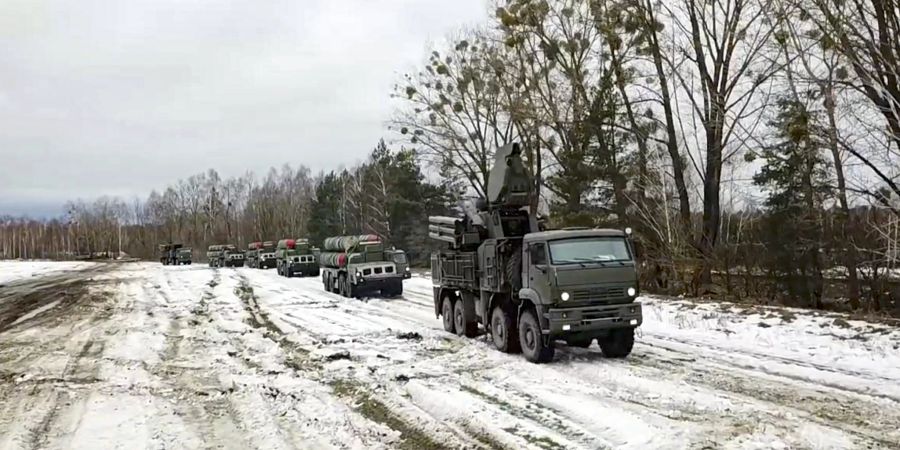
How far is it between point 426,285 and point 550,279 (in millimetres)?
22017

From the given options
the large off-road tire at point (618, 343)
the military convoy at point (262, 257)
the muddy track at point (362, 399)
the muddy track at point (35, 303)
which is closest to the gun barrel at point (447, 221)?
the muddy track at point (362, 399)

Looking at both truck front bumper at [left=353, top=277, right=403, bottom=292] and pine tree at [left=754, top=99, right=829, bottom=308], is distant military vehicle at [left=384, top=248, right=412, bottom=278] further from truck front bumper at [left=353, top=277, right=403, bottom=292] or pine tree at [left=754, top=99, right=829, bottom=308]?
pine tree at [left=754, top=99, right=829, bottom=308]

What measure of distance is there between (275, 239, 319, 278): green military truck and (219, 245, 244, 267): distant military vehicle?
61.0 feet

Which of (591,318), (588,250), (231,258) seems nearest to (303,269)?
(231,258)

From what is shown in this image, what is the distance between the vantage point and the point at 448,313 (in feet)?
54.0

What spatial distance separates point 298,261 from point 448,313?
29994 millimetres

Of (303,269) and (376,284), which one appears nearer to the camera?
(376,284)

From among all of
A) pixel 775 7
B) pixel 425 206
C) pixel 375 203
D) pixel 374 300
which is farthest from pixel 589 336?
pixel 375 203

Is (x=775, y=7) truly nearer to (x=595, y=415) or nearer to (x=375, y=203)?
(x=595, y=415)

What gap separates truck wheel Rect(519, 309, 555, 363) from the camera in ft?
38.4

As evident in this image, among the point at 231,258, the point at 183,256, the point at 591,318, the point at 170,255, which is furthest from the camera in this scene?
the point at 170,255

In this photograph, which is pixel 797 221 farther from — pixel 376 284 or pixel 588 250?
pixel 376 284

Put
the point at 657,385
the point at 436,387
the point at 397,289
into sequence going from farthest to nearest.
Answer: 1. the point at 397,289
2. the point at 436,387
3. the point at 657,385

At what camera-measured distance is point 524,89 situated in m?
31.8
